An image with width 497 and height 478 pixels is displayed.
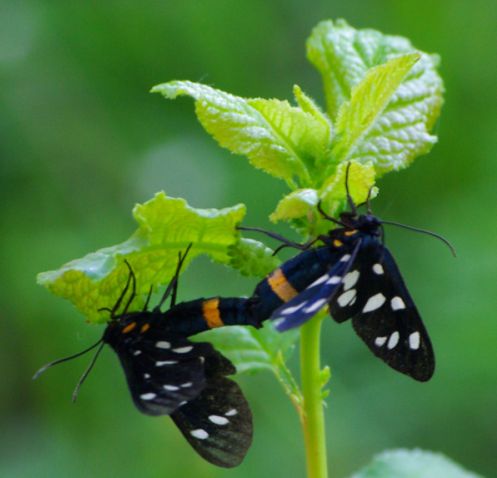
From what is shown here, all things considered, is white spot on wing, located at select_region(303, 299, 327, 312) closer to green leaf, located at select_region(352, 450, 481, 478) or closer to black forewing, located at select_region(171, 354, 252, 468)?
black forewing, located at select_region(171, 354, 252, 468)

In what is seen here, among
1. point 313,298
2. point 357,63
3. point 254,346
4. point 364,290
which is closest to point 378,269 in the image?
point 364,290

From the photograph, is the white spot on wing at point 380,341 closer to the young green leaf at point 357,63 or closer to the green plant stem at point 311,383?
the green plant stem at point 311,383

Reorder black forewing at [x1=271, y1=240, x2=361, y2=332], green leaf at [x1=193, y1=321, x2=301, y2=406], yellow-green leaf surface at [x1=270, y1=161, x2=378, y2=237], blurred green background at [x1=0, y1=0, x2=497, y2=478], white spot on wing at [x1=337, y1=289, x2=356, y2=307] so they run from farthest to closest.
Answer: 1. blurred green background at [x1=0, y1=0, x2=497, y2=478]
2. green leaf at [x1=193, y1=321, x2=301, y2=406]
3. white spot on wing at [x1=337, y1=289, x2=356, y2=307]
4. yellow-green leaf surface at [x1=270, y1=161, x2=378, y2=237]
5. black forewing at [x1=271, y1=240, x2=361, y2=332]

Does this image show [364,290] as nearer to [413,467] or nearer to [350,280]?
[350,280]

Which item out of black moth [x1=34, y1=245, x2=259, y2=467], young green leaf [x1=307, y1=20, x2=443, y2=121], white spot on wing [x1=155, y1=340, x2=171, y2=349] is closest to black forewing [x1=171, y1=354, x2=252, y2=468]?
black moth [x1=34, y1=245, x2=259, y2=467]

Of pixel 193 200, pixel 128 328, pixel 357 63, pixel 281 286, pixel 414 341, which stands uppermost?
pixel 193 200

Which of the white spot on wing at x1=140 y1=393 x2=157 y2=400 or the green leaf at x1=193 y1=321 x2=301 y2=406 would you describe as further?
the green leaf at x1=193 y1=321 x2=301 y2=406
